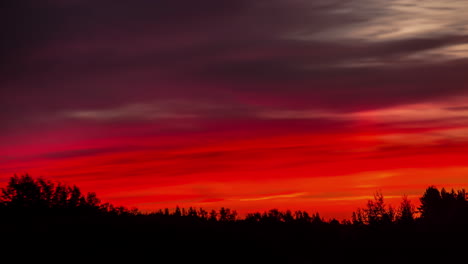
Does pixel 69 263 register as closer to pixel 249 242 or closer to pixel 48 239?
pixel 48 239

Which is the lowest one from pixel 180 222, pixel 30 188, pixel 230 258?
pixel 230 258

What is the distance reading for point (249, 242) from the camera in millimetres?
29766

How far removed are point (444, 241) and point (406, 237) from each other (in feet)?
7.02

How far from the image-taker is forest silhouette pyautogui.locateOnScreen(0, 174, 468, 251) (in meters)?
30.0

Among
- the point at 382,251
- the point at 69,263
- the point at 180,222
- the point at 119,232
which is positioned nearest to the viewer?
the point at 69,263

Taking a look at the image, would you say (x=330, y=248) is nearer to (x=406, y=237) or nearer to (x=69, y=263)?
(x=406, y=237)

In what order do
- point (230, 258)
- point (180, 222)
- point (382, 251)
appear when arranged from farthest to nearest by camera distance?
point (180, 222)
point (382, 251)
point (230, 258)

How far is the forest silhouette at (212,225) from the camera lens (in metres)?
30.0

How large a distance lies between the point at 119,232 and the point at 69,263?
16.9 feet

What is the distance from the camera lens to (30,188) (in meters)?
39.8

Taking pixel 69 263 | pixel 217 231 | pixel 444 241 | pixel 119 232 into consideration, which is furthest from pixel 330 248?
pixel 69 263

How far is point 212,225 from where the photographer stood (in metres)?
33.8

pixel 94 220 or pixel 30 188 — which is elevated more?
pixel 30 188

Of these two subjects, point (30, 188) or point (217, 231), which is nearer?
point (217, 231)
